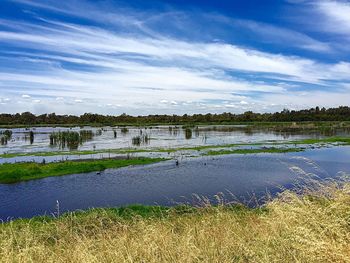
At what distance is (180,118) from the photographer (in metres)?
168

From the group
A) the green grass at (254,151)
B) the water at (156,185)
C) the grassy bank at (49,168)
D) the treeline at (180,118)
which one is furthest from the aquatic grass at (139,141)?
the treeline at (180,118)

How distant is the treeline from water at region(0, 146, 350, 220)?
389 ft

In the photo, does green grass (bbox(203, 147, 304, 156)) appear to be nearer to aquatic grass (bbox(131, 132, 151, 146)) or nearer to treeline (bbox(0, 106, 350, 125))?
aquatic grass (bbox(131, 132, 151, 146))

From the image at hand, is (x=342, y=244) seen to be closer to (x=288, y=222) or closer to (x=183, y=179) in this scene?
(x=288, y=222)

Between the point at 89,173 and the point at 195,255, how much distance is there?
87.9ft

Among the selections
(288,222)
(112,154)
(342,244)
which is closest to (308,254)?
(342,244)

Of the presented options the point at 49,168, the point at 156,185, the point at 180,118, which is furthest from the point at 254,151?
the point at 180,118

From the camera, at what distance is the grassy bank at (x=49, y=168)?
29.7 metres

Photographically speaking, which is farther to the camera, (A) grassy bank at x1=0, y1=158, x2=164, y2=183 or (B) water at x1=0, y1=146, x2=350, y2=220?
(A) grassy bank at x1=0, y1=158, x2=164, y2=183

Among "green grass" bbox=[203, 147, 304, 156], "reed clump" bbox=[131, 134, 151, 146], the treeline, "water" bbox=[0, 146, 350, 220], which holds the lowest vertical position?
"water" bbox=[0, 146, 350, 220]

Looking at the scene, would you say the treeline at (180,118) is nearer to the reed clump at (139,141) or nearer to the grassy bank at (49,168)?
the reed clump at (139,141)

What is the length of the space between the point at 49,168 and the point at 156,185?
12005 millimetres

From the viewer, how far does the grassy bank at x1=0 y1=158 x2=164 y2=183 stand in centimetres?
2973

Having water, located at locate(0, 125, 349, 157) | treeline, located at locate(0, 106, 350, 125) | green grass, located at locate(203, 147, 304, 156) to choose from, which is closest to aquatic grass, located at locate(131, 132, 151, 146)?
water, located at locate(0, 125, 349, 157)
